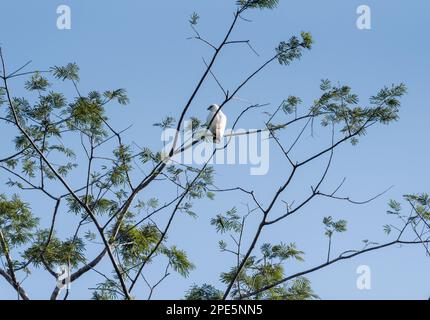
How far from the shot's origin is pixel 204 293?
248 inches

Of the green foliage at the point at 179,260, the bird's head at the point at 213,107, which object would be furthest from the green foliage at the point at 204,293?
the bird's head at the point at 213,107

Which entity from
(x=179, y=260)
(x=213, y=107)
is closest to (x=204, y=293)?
(x=179, y=260)

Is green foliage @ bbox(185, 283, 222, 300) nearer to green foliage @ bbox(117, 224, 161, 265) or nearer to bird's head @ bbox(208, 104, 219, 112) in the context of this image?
green foliage @ bbox(117, 224, 161, 265)

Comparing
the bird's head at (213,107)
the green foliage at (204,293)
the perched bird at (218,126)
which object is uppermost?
the bird's head at (213,107)

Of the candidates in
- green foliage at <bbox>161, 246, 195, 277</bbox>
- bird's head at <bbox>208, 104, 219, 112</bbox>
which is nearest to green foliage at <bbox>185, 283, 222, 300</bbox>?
green foliage at <bbox>161, 246, 195, 277</bbox>

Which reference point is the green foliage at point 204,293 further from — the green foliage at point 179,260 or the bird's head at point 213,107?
the bird's head at point 213,107

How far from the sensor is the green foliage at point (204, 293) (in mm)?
6262

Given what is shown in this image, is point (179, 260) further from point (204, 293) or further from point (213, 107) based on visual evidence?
point (213, 107)

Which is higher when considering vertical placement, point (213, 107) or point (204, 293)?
point (213, 107)

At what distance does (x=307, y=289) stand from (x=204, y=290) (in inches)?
41.8

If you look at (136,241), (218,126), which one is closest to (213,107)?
(218,126)

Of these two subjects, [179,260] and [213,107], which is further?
[213,107]

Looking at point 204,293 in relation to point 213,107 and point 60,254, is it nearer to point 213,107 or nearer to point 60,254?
point 60,254
